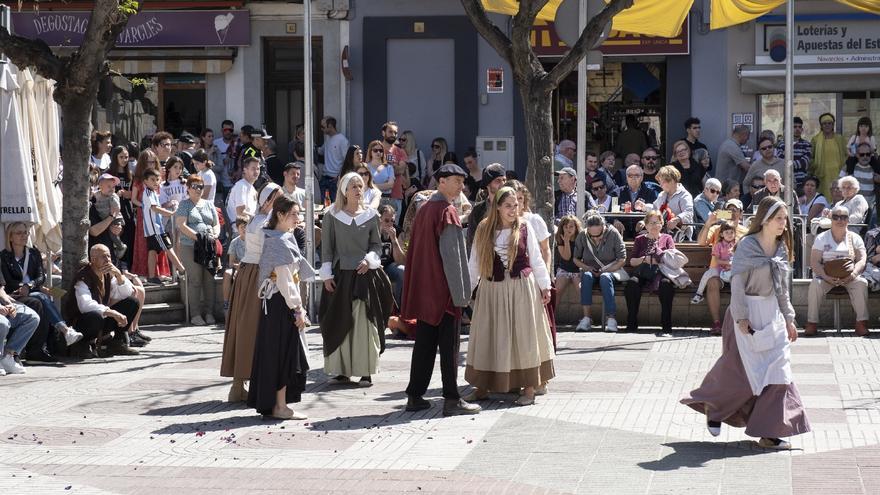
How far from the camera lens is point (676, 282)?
1672 cm

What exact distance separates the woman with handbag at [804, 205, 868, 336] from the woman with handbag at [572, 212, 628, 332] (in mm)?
2144

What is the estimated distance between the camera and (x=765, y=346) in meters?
9.80

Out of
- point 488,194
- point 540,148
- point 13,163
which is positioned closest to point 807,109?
point 540,148

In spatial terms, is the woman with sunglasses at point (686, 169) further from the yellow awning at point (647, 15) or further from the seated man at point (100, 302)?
the seated man at point (100, 302)

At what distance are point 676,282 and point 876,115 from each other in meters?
9.55

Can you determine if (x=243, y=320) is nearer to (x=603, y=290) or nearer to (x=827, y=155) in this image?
(x=603, y=290)

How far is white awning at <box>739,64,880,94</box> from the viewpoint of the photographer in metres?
24.0

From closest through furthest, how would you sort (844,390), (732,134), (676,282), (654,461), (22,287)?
(654,461) < (844,390) < (22,287) < (676,282) < (732,134)

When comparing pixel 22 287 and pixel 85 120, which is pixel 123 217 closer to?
pixel 85 120

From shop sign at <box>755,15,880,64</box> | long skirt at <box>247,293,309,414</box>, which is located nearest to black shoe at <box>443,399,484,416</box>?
long skirt at <box>247,293,309,414</box>

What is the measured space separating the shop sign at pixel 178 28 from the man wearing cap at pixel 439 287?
1458 cm

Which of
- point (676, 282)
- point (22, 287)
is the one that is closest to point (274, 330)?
point (22, 287)

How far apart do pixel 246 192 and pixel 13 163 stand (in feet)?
11.6

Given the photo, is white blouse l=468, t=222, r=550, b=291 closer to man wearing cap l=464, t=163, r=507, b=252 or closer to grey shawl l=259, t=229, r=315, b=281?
man wearing cap l=464, t=163, r=507, b=252
